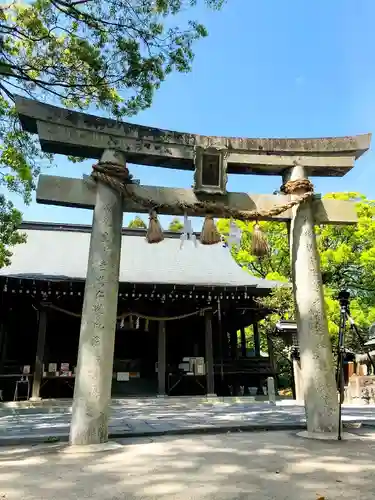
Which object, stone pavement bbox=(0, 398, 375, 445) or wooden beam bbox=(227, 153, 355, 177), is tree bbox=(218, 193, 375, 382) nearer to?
stone pavement bbox=(0, 398, 375, 445)

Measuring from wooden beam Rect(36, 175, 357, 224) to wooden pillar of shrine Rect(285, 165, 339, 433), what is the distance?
0.28m

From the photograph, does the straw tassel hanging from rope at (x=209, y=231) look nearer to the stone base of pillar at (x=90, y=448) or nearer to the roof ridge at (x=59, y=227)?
the stone base of pillar at (x=90, y=448)

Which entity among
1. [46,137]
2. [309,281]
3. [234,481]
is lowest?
[234,481]

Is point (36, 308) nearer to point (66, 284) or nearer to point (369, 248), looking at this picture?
point (66, 284)

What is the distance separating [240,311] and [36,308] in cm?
711

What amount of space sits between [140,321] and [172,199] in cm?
836

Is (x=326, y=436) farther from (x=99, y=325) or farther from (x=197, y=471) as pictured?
(x=99, y=325)

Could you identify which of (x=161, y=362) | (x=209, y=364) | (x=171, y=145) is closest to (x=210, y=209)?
(x=171, y=145)

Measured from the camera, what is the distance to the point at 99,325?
4.71 meters

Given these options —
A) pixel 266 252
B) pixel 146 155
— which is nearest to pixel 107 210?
pixel 146 155

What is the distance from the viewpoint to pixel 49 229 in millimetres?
16969

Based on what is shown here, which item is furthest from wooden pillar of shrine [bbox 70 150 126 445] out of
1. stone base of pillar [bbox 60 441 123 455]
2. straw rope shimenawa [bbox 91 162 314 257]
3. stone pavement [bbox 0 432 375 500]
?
stone pavement [bbox 0 432 375 500]

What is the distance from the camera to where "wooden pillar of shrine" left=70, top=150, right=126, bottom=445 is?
4.41 m

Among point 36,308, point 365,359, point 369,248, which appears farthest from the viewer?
point 369,248
